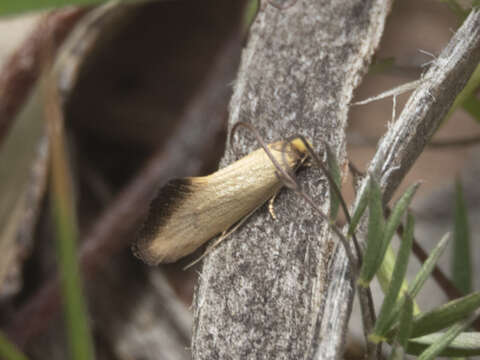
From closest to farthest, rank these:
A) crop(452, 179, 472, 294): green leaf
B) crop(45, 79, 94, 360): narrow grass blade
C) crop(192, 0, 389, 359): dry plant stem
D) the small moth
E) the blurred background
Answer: crop(45, 79, 94, 360): narrow grass blade
crop(192, 0, 389, 359): dry plant stem
the small moth
crop(452, 179, 472, 294): green leaf
the blurred background

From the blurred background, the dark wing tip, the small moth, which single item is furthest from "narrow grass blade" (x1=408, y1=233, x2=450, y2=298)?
the blurred background

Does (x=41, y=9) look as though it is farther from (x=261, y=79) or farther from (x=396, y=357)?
(x=396, y=357)

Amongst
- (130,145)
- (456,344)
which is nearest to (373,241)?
(456,344)

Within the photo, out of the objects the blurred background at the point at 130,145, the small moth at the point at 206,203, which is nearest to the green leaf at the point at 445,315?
the small moth at the point at 206,203

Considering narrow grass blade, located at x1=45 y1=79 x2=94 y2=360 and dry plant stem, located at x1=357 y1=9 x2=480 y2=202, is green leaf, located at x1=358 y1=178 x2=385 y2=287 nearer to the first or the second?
dry plant stem, located at x1=357 y1=9 x2=480 y2=202

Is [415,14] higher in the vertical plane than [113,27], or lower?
lower

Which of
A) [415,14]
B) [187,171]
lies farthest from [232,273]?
[415,14]
